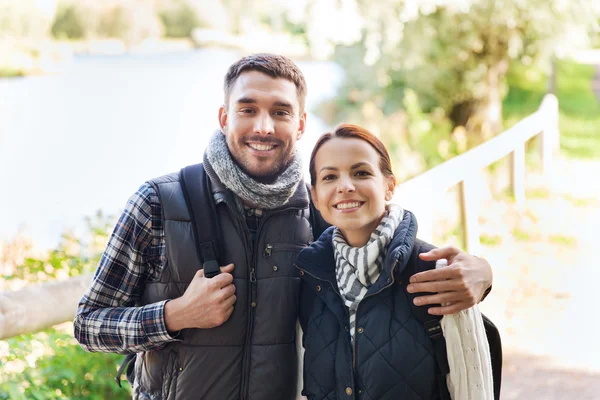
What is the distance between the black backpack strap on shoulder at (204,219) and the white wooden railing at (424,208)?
101 cm

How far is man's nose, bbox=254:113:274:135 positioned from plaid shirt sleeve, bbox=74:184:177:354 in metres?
0.44

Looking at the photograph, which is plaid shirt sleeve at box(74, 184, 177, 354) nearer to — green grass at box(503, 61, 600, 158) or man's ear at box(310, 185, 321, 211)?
man's ear at box(310, 185, 321, 211)

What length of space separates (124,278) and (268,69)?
914 mm

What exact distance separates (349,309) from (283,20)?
10.7 metres

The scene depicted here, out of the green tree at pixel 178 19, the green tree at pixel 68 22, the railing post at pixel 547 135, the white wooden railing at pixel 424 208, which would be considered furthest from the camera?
the green tree at pixel 178 19

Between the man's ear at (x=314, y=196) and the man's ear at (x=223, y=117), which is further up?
the man's ear at (x=223, y=117)

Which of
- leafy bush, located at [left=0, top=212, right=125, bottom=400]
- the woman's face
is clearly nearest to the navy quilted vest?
the woman's face

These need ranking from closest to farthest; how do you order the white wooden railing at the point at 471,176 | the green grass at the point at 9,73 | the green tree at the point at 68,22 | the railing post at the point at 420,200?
the railing post at the point at 420,200 → the white wooden railing at the point at 471,176 → the green grass at the point at 9,73 → the green tree at the point at 68,22

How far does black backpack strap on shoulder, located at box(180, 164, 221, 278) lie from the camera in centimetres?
227

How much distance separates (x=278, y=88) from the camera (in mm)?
2475

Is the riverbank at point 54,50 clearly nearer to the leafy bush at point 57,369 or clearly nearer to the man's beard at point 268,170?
the leafy bush at point 57,369

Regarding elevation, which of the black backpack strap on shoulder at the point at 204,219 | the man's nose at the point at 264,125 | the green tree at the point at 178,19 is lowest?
the black backpack strap on shoulder at the point at 204,219

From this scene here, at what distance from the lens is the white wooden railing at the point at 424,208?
2830 millimetres

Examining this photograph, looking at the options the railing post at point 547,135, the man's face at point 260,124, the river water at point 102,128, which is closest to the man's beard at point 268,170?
the man's face at point 260,124
